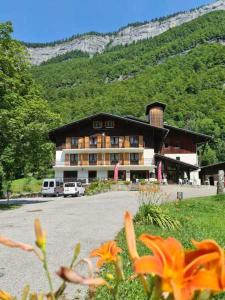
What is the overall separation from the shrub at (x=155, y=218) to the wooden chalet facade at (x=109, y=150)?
4376cm

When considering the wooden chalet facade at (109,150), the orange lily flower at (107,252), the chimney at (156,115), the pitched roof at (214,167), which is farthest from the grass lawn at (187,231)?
the pitched roof at (214,167)

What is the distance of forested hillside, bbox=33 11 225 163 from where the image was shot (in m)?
88.7

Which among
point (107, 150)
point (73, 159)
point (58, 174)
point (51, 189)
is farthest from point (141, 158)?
point (51, 189)

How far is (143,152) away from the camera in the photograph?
5825 centimetres

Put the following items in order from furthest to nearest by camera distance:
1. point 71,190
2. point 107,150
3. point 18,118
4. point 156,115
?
point 156,115 → point 107,150 → point 71,190 → point 18,118

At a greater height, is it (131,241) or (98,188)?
(98,188)

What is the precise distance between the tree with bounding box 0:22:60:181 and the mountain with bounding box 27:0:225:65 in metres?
163

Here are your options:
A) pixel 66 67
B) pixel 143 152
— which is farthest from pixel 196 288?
pixel 66 67

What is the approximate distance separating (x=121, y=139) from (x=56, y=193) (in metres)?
18.5

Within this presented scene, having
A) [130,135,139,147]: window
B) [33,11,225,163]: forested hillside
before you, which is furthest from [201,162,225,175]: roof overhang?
[33,11,225,163]: forested hillside

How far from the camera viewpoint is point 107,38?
648 feet

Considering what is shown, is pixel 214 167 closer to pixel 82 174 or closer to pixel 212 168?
pixel 212 168

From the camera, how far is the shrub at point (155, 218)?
40.4 feet

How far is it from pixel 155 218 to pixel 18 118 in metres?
11.6
